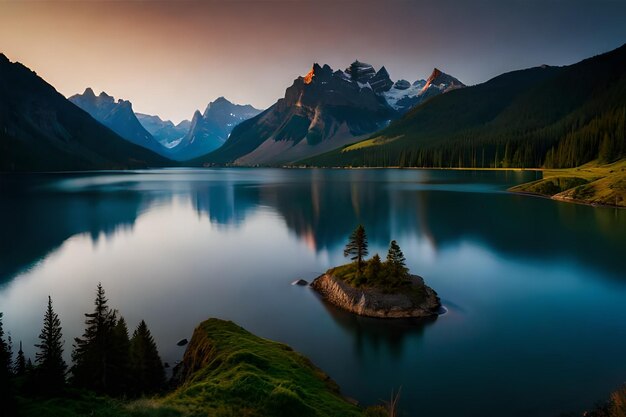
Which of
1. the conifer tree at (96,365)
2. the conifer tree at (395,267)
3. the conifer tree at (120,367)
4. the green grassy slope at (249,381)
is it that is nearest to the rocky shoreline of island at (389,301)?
the conifer tree at (395,267)

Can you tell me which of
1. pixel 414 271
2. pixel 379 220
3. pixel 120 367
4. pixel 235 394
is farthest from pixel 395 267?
pixel 379 220

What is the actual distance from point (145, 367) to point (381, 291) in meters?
18.5

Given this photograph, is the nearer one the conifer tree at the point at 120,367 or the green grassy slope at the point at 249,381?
the green grassy slope at the point at 249,381

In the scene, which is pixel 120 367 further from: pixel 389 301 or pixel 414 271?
pixel 414 271

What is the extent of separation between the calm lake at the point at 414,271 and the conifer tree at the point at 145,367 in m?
3.64

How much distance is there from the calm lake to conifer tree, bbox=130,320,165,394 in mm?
3636

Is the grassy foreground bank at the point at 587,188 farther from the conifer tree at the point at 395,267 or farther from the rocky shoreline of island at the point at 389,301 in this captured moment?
the conifer tree at the point at 395,267

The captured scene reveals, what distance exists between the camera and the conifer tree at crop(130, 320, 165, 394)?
2025cm

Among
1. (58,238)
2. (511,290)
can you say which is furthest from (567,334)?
(58,238)

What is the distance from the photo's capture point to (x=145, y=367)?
68.1 feet

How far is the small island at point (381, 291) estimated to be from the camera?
99.8 feet

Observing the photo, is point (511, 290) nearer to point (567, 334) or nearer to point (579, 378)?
point (567, 334)

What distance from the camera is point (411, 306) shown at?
3053 centimetres

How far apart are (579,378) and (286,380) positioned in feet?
55.2
